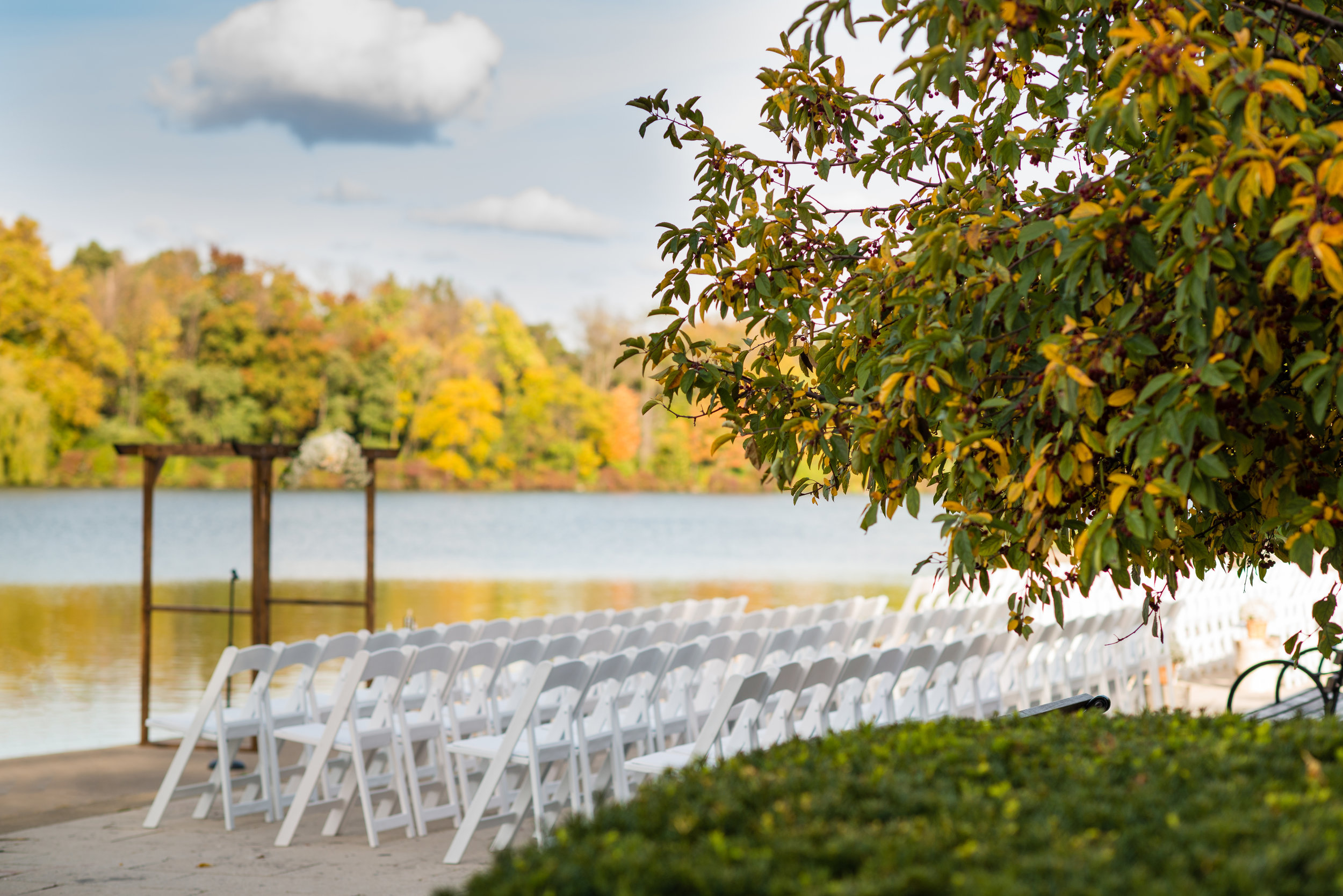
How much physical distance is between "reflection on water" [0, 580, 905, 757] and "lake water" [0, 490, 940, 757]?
50mm

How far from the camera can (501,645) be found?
5.52m

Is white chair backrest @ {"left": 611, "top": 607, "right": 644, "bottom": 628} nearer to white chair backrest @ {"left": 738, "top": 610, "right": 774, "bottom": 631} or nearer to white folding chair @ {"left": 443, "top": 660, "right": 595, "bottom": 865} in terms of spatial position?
white chair backrest @ {"left": 738, "top": 610, "right": 774, "bottom": 631}

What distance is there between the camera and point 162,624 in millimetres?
19062

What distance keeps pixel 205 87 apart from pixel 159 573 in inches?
A: 857

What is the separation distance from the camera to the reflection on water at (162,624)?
441 inches

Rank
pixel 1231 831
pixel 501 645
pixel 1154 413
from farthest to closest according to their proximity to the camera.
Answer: pixel 501 645, pixel 1154 413, pixel 1231 831

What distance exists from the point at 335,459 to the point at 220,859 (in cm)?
394

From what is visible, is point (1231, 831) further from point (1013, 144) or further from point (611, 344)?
point (611, 344)

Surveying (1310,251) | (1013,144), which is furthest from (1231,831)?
(1013,144)

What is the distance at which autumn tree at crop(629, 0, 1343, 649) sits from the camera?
2498 mm

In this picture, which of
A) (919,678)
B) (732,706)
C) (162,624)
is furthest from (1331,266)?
(162,624)

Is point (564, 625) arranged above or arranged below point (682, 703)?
above

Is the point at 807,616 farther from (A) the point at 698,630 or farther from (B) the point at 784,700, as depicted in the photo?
(B) the point at 784,700

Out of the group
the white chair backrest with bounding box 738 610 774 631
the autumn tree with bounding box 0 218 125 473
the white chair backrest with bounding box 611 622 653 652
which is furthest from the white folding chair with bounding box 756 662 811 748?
the autumn tree with bounding box 0 218 125 473
